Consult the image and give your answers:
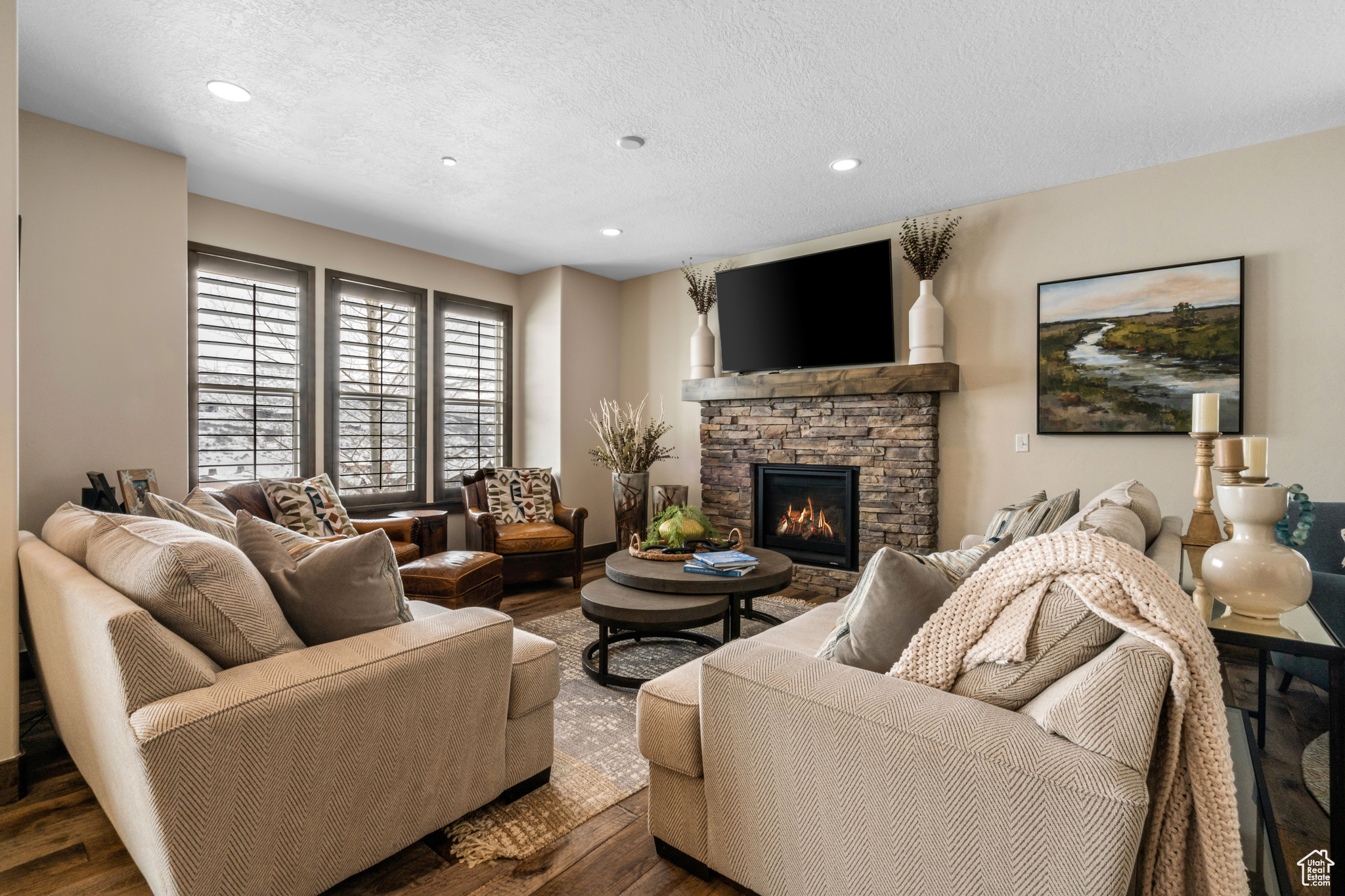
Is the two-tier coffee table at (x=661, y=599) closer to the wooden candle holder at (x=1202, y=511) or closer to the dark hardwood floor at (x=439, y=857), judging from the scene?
the dark hardwood floor at (x=439, y=857)

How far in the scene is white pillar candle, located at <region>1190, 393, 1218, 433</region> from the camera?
5.89 feet

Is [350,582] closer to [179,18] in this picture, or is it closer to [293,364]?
[179,18]

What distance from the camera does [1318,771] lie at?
203 cm

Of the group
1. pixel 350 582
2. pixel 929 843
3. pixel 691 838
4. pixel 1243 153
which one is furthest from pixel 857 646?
pixel 1243 153

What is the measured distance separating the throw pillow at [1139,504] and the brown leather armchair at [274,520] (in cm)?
321

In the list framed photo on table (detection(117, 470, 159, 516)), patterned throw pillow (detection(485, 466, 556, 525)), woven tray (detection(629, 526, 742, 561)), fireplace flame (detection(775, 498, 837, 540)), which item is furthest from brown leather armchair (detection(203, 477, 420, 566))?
fireplace flame (detection(775, 498, 837, 540))

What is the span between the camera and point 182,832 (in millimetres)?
1210

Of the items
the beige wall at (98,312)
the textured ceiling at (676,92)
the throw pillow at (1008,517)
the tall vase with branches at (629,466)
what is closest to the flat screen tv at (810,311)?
the textured ceiling at (676,92)

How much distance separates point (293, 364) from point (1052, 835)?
4661mm

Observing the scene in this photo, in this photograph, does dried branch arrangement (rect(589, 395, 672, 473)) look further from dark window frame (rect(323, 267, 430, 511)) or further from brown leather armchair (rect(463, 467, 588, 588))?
dark window frame (rect(323, 267, 430, 511))

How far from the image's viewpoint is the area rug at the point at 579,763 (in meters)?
1.70

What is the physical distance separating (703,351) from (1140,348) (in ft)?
9.36

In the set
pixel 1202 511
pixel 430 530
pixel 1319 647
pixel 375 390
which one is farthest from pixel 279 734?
pixel 375 390

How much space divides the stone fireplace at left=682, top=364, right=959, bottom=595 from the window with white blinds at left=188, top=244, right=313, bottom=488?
282cm
